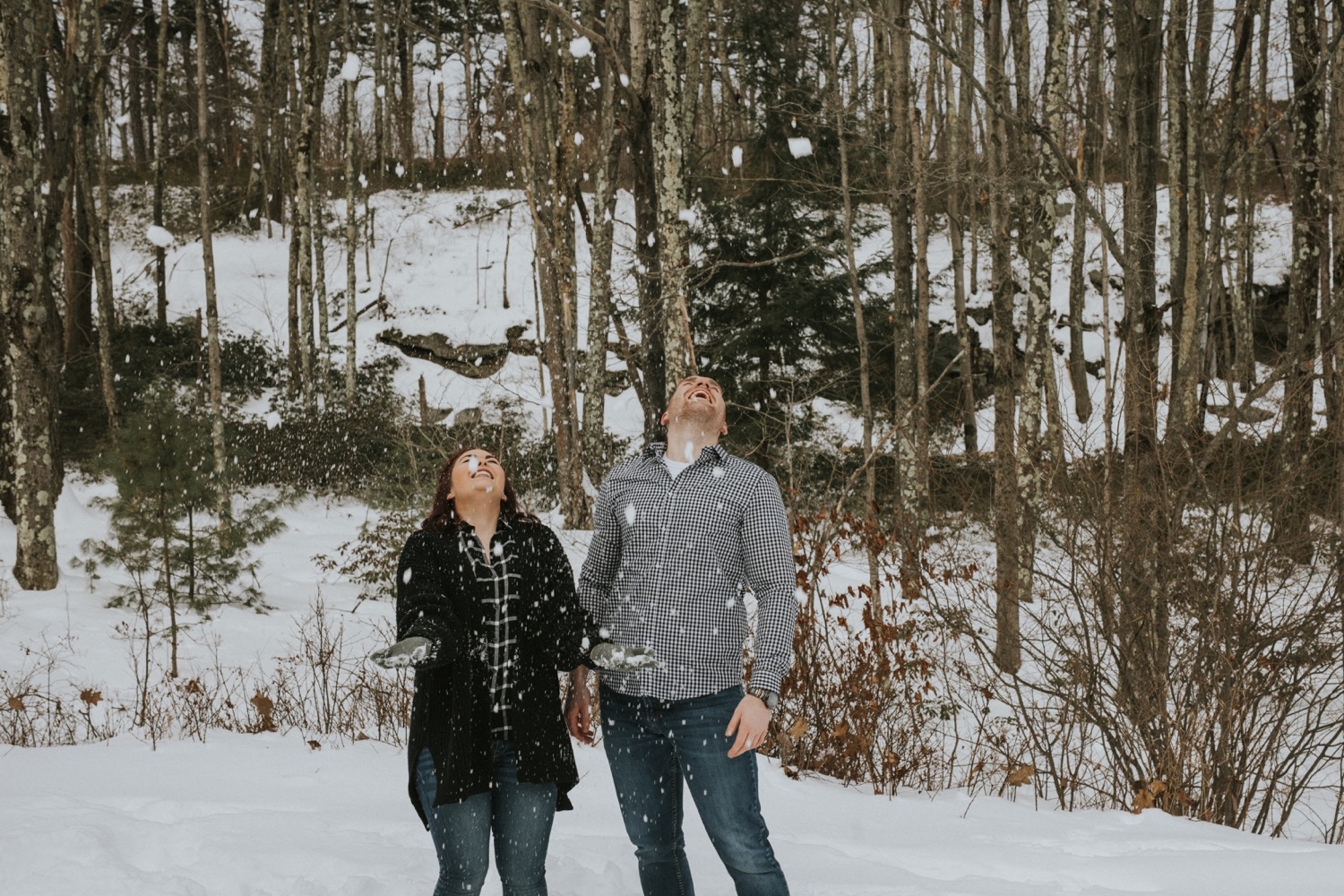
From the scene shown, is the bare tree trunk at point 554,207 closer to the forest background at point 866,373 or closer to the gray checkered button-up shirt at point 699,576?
the forest background at point 866,373

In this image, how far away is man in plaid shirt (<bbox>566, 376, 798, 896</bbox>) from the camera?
2.95 m

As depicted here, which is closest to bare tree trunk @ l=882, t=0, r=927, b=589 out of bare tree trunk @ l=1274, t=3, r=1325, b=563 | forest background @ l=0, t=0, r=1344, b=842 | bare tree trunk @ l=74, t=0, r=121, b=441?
forest background @ l=0, t=0, r=1344, b=842

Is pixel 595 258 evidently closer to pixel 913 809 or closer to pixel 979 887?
pixel 913 809

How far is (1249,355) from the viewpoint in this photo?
18.0 meters

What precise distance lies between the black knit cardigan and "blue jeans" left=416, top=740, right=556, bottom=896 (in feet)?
0.13

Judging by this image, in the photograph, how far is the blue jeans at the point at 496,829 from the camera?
9.12 feet

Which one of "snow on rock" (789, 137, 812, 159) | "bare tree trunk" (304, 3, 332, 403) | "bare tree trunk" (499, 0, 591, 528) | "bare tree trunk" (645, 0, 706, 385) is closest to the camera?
Result: "bare tree trunk" (645, 0, 706, 385)

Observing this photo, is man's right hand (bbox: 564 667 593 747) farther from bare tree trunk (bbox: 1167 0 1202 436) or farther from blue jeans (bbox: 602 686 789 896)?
bare tree trunk (bbox: 1167 0 1202 436)

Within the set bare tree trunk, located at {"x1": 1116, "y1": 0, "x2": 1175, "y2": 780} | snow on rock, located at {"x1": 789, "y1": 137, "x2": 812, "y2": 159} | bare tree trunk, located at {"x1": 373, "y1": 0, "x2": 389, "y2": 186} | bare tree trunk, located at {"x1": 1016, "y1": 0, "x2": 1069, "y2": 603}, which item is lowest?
bare tree trunk, located at {"x1": 1116, "y1": 0, "x2": 1175, "y2": 780}

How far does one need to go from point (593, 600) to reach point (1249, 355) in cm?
1795

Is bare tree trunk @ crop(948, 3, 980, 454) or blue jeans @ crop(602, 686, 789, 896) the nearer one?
blue jeans @ crop(602, 686, 789, 896)

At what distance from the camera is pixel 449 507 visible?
9.84 ft

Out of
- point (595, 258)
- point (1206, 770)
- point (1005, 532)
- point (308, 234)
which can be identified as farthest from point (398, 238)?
point (1206, 770)

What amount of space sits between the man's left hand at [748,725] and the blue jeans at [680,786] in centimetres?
11
